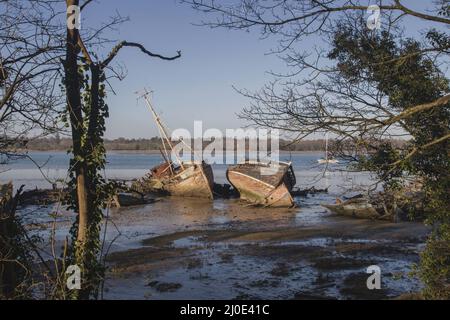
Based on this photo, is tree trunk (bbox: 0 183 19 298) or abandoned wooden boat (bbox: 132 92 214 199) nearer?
tree trunk (bbox: 0 183 19 298)

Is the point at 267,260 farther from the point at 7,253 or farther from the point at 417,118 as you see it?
the point at 7,253

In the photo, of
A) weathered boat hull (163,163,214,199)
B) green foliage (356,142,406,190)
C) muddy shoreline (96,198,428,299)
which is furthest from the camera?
weathered boat hull (163,163,214,199)

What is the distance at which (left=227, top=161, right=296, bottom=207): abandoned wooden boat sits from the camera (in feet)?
86.3

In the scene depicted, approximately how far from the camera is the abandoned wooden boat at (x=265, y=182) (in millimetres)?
26297

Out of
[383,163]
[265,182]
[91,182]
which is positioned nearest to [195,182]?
[265,182]

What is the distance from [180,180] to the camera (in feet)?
104

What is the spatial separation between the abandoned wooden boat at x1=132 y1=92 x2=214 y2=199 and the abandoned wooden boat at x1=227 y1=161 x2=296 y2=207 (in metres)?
2.42

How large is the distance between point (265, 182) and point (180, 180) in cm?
681

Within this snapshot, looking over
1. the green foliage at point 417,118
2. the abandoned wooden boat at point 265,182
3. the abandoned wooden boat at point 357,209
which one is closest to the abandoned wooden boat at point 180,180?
the abandoned wooden boat at point 265,182

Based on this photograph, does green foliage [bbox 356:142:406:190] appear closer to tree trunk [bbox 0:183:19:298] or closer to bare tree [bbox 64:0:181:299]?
bare tree [bbox 64:0:181:299]

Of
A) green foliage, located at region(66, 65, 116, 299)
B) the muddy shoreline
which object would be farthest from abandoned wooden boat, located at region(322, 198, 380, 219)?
green foliage, located at region(66, 65, 116, 299)

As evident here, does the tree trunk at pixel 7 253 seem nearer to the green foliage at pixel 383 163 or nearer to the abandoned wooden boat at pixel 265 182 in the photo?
the green foliage at pixel 383 163

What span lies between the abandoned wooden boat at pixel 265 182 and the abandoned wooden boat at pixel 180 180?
242cm
